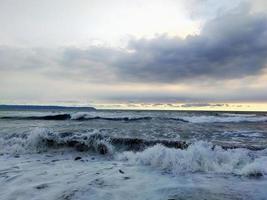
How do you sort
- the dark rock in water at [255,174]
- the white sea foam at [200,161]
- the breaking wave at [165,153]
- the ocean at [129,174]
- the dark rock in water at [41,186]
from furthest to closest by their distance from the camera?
1. the breaking wave at [165,153]
2. the white sea foam at [200,161]
3. the dark rock in water at [255,174]
4. the dark rock in water at [41,186]
5. the ocean at [129,174]

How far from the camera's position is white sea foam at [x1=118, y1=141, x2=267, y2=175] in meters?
7.47

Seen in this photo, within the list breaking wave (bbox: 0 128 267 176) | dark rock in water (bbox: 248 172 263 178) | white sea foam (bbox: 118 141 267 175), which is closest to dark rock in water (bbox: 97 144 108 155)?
breaking wave (bbox: 0 128 267 176)

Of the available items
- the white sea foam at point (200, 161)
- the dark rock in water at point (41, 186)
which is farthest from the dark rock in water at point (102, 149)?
the dark rock in water at point (41, 186)

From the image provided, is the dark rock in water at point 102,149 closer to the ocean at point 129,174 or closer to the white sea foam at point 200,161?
the ocean at point 129,174

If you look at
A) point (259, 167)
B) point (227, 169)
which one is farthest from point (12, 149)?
point (259, 167)

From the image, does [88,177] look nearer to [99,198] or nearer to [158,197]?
[99,198]

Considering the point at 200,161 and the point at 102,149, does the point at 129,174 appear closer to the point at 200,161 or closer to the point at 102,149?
the point at 200,161

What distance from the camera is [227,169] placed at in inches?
302

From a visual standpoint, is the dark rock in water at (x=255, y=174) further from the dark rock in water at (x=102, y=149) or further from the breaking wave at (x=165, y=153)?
the dark rock in water at (x=102, y=149)

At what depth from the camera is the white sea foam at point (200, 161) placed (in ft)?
24.5

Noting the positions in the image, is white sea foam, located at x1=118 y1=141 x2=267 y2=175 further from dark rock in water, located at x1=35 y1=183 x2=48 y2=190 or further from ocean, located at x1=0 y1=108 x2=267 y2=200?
dark rock in water, located at x1=35 y1=183 x2=48 y2=190

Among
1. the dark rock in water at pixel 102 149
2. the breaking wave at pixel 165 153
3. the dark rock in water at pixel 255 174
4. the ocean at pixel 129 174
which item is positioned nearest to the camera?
the ocean at pixel 129 174

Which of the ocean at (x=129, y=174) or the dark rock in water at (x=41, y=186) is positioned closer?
the ocean at (x=129, y=174)

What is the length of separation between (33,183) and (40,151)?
5421 millimetres
